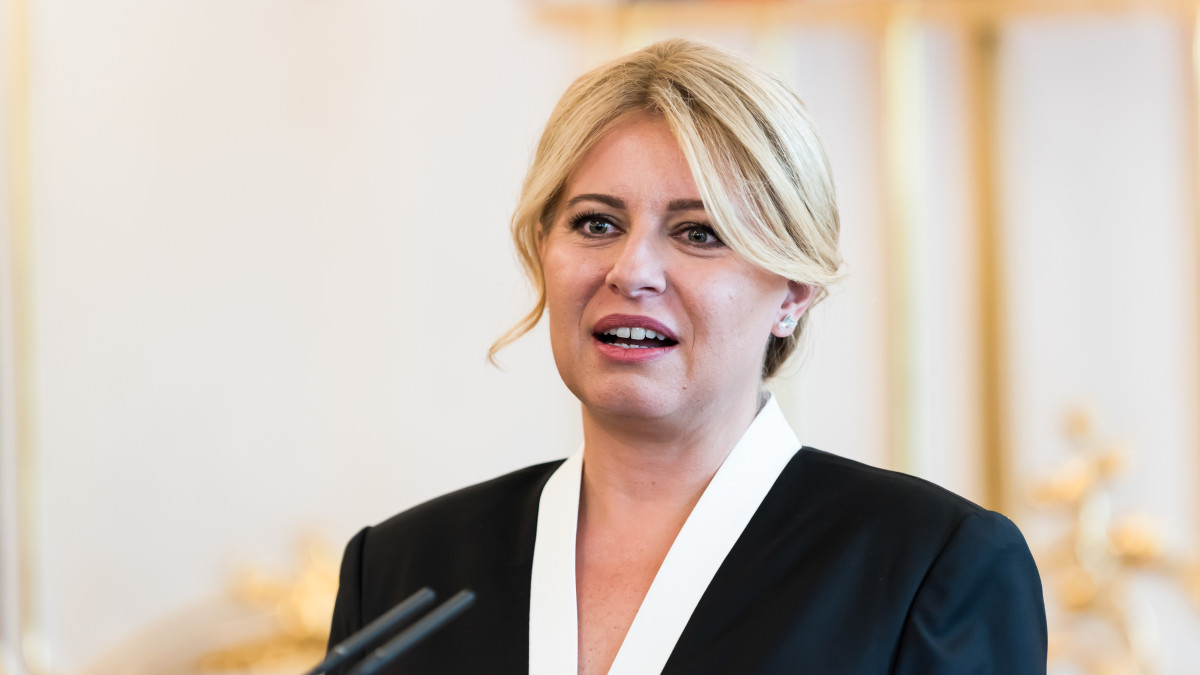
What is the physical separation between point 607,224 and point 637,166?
6cm

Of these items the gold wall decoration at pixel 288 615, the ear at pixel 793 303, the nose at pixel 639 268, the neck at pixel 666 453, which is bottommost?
the gold wall decoration at pixel 288 615

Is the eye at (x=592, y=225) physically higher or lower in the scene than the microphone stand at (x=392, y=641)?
higher

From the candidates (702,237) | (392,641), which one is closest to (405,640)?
(392,641)

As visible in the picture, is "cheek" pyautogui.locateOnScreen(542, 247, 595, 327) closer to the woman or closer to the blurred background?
the woman

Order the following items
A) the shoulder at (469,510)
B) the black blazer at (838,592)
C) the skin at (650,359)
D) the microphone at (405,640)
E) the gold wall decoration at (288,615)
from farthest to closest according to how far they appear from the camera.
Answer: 1. the gold wall decoration at (288,615)
2. the shoulder at (469,510)
3. the skin at (650,359)
4. the black blazer at (838,592)
5. the microphone at (405,640)

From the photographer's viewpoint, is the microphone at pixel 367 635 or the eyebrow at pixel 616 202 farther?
the eyebrow at pixel 616 202

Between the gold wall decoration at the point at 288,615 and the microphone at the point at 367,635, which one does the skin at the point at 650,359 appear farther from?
the gold wall decoration at the point at 288,615

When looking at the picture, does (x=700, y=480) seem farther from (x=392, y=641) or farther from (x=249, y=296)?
(x=249, y=296)

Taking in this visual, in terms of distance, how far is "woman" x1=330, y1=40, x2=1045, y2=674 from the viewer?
111 cm

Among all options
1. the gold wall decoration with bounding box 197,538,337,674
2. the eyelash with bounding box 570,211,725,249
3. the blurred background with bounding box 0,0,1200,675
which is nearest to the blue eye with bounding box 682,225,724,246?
the eyelash with bounding box 570,211,725,249

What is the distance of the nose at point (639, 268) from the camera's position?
3.82ft

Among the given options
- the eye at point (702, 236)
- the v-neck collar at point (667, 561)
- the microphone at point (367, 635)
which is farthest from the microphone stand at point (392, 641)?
the eye at point (702, 236)

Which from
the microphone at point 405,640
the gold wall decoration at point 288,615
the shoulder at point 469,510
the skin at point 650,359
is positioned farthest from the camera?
the gold wall decoration at point 288,615

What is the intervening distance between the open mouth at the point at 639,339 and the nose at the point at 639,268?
0.04 meters
